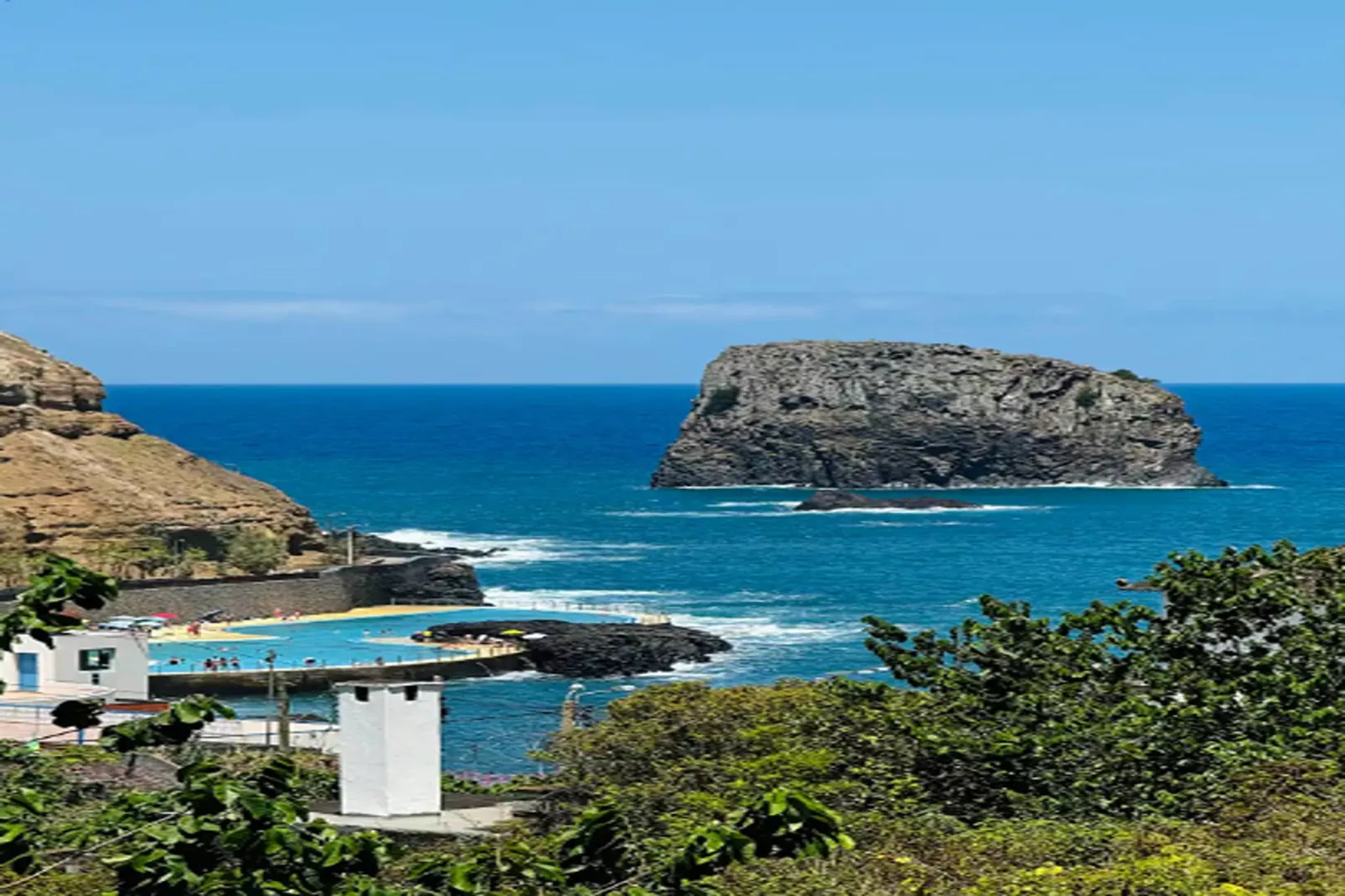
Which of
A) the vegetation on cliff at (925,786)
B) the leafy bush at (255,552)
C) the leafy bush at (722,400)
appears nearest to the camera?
the vegetation on cliff at (925,786)

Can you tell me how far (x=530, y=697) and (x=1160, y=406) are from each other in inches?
4275

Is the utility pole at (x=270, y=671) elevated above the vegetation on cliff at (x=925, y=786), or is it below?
below

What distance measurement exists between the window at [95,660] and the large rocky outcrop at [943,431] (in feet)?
379

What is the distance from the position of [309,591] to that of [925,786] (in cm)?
6049

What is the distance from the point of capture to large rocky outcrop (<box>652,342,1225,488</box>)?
165 m

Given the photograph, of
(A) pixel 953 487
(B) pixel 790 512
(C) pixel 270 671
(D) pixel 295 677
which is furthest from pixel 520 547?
(C) pixel 270 671

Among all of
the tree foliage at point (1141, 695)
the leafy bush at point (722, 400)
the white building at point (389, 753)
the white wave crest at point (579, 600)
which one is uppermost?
the leafy bush at point (722, 400)

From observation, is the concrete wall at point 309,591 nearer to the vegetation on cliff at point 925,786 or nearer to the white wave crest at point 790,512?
the vegetation on cliff at point 925,786

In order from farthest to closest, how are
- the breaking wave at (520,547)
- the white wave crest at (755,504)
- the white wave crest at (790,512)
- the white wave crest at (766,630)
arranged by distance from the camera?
the white wave crest at (755,504) → the white wave crest at (790,512) → the breaking wave at (520,547) → the white wave crest at (766,630)

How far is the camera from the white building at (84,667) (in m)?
48.5

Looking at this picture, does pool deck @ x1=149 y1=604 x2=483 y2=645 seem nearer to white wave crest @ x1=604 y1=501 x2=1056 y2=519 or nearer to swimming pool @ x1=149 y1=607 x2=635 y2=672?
swimming pool @ x1=149 y1=607 x2=635 y2=672

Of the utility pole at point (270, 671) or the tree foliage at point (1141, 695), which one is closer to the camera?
the tree foliage at point (1141, 695)

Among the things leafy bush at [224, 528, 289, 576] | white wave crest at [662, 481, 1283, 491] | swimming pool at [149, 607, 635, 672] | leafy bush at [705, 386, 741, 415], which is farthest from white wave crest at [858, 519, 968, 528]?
leafy bush at [224, 528, 289, 576]

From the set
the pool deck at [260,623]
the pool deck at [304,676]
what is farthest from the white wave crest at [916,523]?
the pool deck at [304,676]
